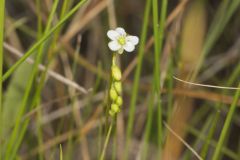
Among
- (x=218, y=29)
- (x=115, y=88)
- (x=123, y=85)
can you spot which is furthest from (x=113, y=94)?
(x=123, y=85)

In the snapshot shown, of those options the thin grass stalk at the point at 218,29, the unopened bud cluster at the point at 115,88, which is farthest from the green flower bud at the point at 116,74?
the thin grass stalk at the point at 218,29

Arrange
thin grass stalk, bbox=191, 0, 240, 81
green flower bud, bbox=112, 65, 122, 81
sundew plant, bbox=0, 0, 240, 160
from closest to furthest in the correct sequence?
green flower bud, bbox=112, 65, 122, 81, sundew plant, bbox=0, 0, 240, 160, thin grass stalk, bbox=191, 0, 240, 81

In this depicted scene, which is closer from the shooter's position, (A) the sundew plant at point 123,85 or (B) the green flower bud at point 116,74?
(B) the green flower bud at point 116,74

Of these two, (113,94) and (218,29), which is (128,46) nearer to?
(113,94)

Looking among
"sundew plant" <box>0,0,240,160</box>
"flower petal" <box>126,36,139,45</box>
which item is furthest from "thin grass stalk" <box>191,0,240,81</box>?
"flower petal" <box>126,36,139,45</box>

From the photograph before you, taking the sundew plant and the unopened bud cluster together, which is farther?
the sundew plant

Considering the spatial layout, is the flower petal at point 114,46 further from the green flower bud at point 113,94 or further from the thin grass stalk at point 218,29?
the thin grass stalk at point 218,29

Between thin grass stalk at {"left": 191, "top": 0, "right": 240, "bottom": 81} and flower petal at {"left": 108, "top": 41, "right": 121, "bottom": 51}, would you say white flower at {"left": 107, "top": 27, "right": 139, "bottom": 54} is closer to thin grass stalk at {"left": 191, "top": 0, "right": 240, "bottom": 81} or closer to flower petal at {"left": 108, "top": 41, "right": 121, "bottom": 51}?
flower petal at {"left": 108, "top": 41, "right": 121, "bottom": 51}

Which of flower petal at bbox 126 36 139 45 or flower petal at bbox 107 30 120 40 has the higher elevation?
flower petal at bbox 107 30 120 40
